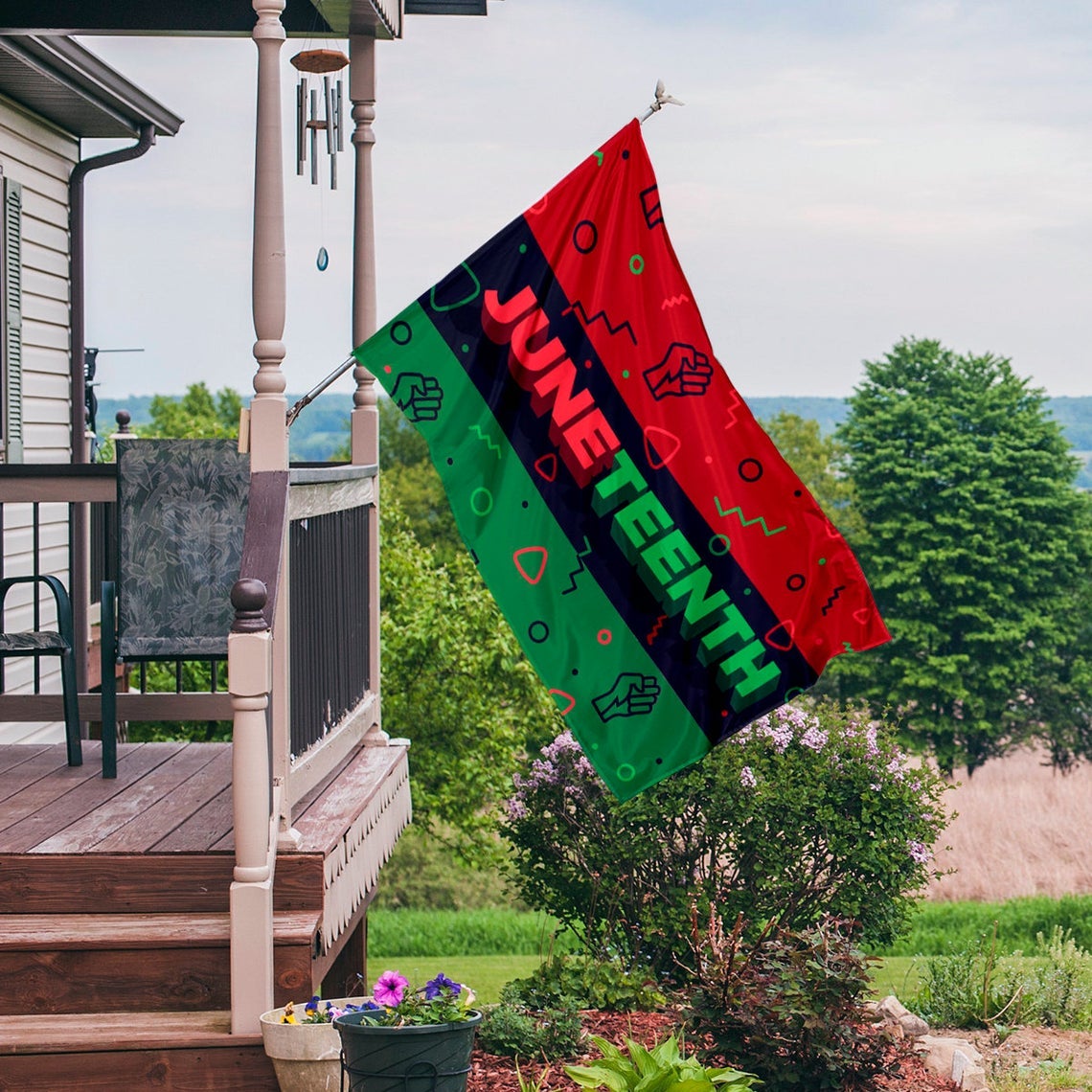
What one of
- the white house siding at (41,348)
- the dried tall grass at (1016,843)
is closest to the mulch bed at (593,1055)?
the white house siding at (41,348)

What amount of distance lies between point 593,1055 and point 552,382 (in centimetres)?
→ 245

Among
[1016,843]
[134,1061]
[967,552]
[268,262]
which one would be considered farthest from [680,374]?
[967,552]

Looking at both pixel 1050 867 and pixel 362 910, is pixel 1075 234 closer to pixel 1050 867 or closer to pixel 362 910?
pixel 1050 867

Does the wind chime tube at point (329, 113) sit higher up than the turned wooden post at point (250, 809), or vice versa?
the wind chime tube at point (329, 113)

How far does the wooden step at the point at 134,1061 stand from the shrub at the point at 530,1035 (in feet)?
4.75

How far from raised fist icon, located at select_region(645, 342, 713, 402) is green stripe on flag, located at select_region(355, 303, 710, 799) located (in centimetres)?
44

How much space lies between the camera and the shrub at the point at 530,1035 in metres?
4.88

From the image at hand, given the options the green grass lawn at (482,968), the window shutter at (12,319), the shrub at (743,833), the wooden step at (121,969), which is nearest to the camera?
the wooden step at (121,969)

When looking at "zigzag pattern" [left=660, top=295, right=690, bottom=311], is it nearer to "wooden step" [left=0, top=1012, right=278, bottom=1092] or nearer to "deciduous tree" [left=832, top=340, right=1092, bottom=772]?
"wooden step" [left=0, top=1012, right=278, bottom=1092]

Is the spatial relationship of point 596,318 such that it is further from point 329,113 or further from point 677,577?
point 329,113

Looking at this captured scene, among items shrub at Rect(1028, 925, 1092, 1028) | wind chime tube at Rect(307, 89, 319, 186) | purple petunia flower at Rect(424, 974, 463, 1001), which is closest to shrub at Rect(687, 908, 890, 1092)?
purple petunia flower at Rect(424, 974, 463, 1001)

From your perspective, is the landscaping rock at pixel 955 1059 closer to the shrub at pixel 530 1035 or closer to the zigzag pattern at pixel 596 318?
the shrub at pixel 530 1035

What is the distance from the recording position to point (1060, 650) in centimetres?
3488

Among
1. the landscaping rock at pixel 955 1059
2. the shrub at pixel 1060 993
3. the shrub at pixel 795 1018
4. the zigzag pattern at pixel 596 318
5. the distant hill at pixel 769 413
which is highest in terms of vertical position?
the distant hill at pixel 769 413
